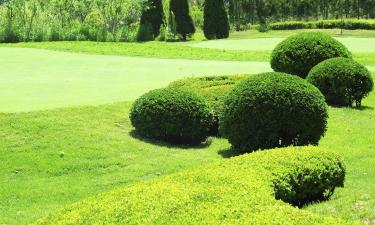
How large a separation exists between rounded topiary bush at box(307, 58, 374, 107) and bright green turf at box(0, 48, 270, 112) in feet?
16.5

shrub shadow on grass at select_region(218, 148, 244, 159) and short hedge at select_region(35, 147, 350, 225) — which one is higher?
short hedge at select_region(35, 147, 350, 225)

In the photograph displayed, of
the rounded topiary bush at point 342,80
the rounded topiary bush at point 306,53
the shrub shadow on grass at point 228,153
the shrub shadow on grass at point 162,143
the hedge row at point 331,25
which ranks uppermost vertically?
the rounded topiary bush at point 306,53

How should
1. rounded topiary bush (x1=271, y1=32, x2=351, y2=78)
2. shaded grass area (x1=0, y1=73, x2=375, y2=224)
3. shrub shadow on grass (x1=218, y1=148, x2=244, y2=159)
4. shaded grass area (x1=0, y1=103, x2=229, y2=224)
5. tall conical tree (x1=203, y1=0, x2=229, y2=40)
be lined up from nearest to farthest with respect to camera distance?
1. shaded grass area (x1=0, y1=73, x2=375, y2=224)
2. shaded grass area (x1=0, y1=103, x2=229, y2=224)
3. shrub shadow on grass (x1=218, y1=148, x2=244, y2=159)
4. rounded topiary bush (x1=271, y1=32, x2=351, y2=78)
5. tall conical tree (x1=203, y1=0, x2=229, y2=40)

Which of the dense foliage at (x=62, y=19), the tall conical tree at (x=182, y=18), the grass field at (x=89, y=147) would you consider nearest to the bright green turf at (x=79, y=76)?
the grass field at (x=89, y=147)

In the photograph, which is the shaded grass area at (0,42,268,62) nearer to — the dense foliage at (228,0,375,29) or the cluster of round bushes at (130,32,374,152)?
the cluster of round bushes at (130,32,374,152)

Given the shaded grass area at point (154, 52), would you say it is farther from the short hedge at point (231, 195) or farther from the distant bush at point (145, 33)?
the short hedge at point (231, 195)

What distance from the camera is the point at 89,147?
41.1ft

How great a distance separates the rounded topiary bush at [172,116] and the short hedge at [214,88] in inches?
23.4

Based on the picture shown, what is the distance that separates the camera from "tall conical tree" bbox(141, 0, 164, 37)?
50.8 metres

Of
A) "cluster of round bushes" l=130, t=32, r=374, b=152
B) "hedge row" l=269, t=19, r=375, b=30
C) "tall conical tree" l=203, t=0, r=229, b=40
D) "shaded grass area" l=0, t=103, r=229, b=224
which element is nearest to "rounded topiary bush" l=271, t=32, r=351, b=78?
"cluster of round bushes" l=130, t=32, r=374, b=152

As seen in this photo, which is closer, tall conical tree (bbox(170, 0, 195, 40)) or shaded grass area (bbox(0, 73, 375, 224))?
shaded grass area (bbox(0, 73, 375, 224))

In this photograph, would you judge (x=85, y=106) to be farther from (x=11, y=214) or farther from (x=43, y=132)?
(x=11, y=214)

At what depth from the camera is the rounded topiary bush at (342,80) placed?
57.2ft

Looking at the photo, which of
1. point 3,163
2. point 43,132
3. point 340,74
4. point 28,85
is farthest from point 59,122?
point 340,74
